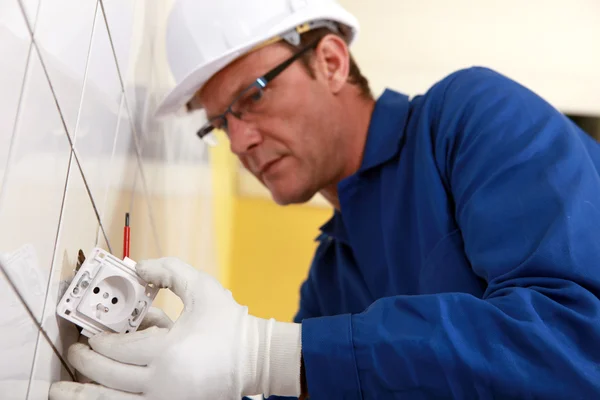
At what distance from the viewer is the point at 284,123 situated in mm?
1220

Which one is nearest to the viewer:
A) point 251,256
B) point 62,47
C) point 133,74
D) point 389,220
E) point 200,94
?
point 62,47

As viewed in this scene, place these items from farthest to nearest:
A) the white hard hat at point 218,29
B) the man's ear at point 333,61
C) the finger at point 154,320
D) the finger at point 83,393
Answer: the man's ear at point 333,61 < the white hard hat at point 218,29 < the finger at point 154,320 < the finger at point 83,393

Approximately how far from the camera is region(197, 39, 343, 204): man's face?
1.19 m

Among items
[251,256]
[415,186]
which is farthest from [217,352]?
[251,256]

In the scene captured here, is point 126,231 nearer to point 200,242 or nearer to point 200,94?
point 200,94

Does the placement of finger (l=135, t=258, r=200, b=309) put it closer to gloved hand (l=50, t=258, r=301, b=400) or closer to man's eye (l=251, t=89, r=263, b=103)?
gloved hand (l=50, t=258, r=301, b=400)

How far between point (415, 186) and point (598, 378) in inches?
19.3

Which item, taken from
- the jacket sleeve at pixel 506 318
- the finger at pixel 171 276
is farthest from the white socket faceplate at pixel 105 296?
the jacket sleeve at pixel 506 318

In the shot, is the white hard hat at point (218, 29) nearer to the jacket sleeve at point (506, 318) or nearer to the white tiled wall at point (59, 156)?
the white tiled wall at point (59, 156)

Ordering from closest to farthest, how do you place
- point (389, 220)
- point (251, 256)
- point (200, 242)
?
point (389, 220) < point (200, 242) < point (251, 256)

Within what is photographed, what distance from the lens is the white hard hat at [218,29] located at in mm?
1148

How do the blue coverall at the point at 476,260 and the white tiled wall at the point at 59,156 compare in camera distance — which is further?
the blue coverall at the point at 476,260

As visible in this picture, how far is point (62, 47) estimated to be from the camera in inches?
25.0

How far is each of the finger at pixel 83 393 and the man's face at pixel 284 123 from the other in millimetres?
645
